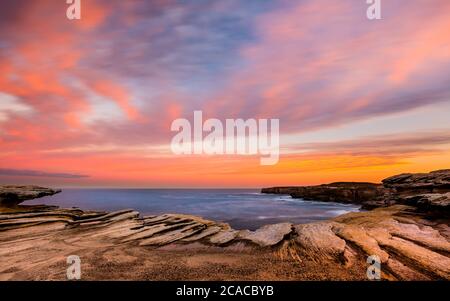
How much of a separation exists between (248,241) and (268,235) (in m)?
1.90

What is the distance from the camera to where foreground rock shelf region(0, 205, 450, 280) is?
1467cm

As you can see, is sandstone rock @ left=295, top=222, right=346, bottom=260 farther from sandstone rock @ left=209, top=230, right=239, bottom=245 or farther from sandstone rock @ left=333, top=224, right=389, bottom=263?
sandstone rock @ left=209, top=230, right=239, bottom=245

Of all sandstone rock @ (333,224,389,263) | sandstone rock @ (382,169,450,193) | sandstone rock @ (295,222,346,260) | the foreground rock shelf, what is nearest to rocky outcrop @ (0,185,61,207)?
the foreground rock shelf

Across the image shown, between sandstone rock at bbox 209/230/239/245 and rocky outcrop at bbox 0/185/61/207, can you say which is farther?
rocky outcrop at bbox 0/185/61/207

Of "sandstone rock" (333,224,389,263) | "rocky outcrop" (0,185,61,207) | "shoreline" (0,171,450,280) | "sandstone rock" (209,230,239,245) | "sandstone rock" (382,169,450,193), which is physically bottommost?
"sandstone rock" (209,230,239,245)

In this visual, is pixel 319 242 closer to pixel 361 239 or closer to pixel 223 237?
pixel 361 239

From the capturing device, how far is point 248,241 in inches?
782

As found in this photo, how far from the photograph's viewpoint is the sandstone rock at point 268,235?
19.3 m

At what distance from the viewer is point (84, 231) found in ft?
76.3

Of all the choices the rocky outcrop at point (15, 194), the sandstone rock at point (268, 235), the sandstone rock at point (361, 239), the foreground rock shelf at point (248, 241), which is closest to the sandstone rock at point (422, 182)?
the foreground rock shelf at point (248, 241)

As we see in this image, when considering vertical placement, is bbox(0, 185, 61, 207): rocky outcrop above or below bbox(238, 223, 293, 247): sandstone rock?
above

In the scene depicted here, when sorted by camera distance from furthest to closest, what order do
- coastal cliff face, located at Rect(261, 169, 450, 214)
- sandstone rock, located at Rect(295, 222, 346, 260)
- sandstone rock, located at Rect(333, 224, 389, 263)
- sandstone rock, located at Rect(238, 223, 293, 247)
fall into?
coastal cliff face, located at Rect(261, 169, 450, 214) < sandstone rock, located at Rect(238, 223, 293, 247) < sandstone rock, located at Rect(295, 222, 346, 260) < sandstone rock, located at Rect(333, 224, 389, 263)
